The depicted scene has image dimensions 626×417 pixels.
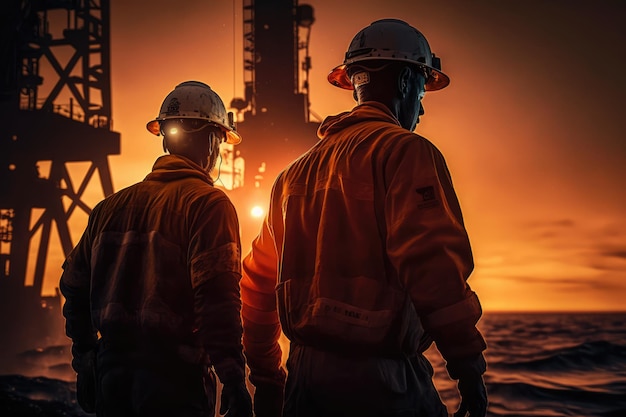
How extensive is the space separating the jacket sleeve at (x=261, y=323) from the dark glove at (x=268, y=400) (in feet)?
0.07

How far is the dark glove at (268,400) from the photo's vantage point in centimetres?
333

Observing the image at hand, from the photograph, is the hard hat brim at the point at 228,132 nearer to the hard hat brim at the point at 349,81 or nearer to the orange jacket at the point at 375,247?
the hard hat brim at the point at 349,81

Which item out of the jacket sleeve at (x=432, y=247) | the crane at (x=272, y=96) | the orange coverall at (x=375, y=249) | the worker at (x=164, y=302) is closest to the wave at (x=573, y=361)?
the crane at (x=272, y=96)

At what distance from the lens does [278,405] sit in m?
3.36

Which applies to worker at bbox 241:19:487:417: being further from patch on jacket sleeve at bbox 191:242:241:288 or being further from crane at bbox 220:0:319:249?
crane at bbox 220:0:319:249

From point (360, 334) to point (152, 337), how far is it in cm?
129

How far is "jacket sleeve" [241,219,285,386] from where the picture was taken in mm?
3332

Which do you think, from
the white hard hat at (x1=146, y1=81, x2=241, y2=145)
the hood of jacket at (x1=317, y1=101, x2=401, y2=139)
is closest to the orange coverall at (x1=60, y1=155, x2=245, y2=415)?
the white hard hat at (x1=146, y1=81, x2=241, y2=145)

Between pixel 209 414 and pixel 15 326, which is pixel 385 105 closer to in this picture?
pixel 209 414

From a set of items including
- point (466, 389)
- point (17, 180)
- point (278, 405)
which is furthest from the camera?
point (17, 180)

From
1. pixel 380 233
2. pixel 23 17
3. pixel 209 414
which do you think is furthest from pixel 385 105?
pixel 23 17

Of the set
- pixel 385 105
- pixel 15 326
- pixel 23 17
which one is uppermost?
pixel 23 17

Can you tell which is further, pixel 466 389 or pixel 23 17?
pixel 23 17

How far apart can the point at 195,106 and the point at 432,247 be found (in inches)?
84.2
